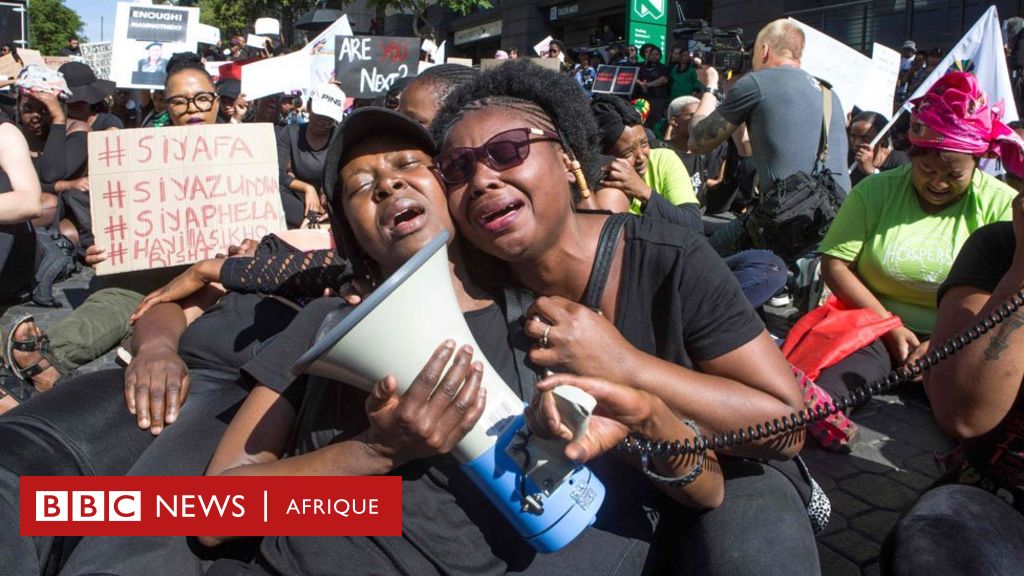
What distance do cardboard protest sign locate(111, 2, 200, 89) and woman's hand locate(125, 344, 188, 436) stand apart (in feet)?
18.8

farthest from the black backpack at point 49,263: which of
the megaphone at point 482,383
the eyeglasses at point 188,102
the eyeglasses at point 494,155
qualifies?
the megaphone at point 482,383

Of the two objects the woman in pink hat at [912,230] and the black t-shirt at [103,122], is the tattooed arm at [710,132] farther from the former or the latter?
Answer: the black t-shirt at [103,122]

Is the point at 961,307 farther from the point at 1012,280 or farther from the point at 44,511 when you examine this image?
the point at 44,511

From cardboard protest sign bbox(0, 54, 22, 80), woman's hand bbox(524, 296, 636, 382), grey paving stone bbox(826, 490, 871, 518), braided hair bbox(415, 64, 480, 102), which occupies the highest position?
cardboard protest sign bbox(0, 54, 22, 80)

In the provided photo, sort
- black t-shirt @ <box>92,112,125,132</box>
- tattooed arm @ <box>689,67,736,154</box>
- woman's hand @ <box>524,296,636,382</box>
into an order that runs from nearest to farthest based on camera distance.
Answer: woman's hand @ <box>524,296,636,382</box> < tattooed arm @ <box>689,67,736,154</box> < black t-shirt @ <box>92,112,125,132</box>

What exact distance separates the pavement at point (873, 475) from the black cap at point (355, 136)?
2060 mm

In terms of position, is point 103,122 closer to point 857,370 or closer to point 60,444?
point 60,444

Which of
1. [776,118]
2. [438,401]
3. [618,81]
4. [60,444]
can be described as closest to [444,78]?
[438,401]

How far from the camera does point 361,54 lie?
773 centimetres

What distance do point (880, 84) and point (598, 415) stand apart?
23.2 feet

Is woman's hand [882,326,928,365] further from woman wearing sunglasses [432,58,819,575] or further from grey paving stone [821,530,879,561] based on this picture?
woman wearing sunglasses [432,58,819,575]

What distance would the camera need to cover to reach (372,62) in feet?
25.5

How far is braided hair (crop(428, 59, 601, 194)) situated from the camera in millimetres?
2059

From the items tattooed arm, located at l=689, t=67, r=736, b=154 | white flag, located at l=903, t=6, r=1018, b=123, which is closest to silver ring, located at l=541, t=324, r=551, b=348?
tattooed arm, located at l=689, t=67, r=736, b=154
